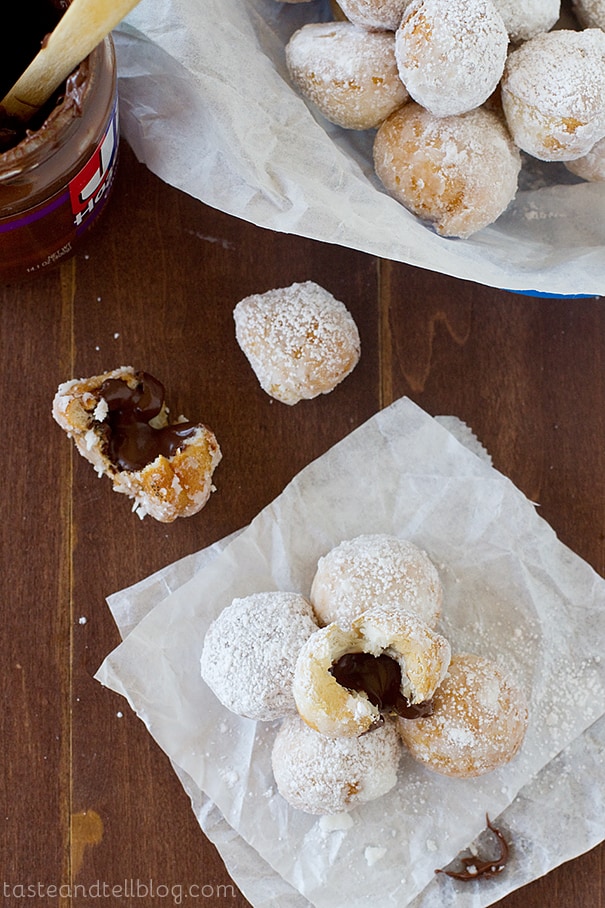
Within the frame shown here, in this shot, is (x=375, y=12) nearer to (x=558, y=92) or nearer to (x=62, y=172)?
(x=558, y=92)

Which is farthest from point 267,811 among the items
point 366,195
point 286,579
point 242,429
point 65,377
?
point 366,195

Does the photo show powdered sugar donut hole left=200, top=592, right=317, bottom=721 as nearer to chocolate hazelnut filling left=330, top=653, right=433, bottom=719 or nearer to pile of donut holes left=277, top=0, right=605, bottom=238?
chocolate hazelnut filling left=330, top=653, right=433, bottom=719

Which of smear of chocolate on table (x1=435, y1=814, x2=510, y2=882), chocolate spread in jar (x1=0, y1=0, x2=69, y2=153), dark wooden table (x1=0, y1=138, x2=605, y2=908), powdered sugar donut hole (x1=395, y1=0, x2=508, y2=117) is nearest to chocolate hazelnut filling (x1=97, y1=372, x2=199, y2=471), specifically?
dark wooden table (x1=0, y1=138, x2=605, y2=908)

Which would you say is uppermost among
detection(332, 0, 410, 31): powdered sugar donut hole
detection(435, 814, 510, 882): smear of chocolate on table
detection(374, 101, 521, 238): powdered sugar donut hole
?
detection(332, 0, 410, 31): powdered sugar donut hole

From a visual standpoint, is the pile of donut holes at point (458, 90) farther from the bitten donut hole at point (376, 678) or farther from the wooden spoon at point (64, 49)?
the bitten donut hole at point (376, 678)

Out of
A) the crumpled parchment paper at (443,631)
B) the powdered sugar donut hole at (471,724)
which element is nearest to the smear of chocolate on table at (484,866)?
the crumpled parchment paper at (443,631)

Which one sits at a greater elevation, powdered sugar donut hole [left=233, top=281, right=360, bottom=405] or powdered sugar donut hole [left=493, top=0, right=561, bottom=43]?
powdered sugar donut hole [left=493, top=0, right=561, bottom=43]

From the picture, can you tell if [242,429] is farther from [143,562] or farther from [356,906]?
[356,906]
